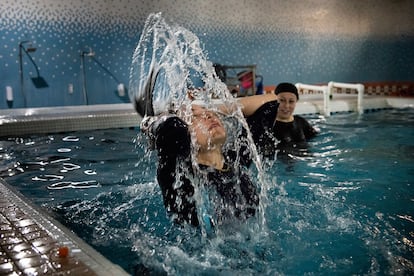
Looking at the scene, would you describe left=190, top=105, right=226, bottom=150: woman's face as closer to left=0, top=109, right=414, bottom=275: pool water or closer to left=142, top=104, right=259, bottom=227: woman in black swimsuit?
left=142, top=104, right=259, bottom=227: woman in black swimsuit

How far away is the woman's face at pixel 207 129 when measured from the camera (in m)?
2.38

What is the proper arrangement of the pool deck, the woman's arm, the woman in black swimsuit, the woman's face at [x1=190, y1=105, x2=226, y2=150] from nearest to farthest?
1. the pool deck
2. the woman in black swimsuit
3. the woman's face at [x1=190, y1=105, x2=226, y2=150]
4. the woman's arm

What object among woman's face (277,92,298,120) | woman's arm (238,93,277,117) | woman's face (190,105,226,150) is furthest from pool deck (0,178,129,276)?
woman's face (277,92,298,120)

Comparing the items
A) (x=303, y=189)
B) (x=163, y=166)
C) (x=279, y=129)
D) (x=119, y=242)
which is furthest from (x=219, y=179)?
(x=279, y=129)

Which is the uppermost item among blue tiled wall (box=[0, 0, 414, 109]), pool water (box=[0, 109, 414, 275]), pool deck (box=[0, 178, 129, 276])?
blue tiled wall (box=[0, 0, 414, 109])

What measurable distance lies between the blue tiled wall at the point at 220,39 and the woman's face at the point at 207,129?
7817mm

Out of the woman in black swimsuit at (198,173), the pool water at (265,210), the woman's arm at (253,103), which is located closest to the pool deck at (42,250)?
the pool water at (265,210)

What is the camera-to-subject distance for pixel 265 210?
3.18 m

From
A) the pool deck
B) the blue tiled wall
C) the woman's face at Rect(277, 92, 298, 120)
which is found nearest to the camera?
the pool deck

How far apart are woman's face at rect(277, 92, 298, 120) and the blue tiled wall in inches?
230

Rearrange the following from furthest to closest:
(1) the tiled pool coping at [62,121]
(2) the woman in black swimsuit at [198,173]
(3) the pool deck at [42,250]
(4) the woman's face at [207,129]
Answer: (1) the tiled pool coping at [62,121]
(4) the woman's face at [207,129]
(2) the woman in black swimsuit at [198,173]
(3) the pool deck at [42,250]

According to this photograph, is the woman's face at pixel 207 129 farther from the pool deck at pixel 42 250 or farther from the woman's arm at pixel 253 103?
the pool deck at pixel 42 250

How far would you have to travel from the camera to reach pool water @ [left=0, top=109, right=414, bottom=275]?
242cm

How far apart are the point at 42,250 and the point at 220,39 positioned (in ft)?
33.0
